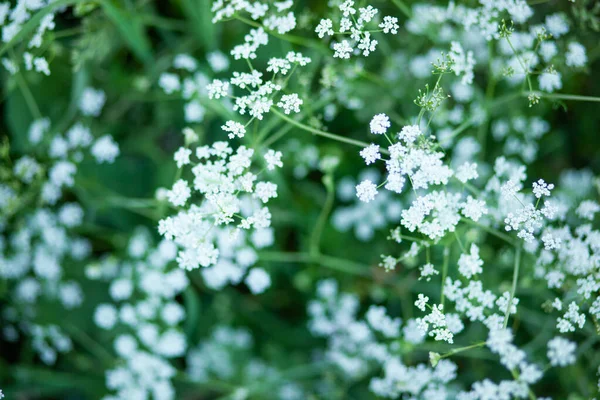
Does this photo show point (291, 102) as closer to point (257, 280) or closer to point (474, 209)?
point (474, 209)

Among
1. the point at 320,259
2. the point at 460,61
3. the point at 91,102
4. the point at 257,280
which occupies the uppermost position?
the point at 91,102

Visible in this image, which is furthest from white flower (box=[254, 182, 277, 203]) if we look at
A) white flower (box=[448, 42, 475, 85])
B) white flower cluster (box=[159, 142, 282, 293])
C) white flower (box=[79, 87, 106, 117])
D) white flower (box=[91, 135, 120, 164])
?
white flower (box=[79, 87, 106, 117])

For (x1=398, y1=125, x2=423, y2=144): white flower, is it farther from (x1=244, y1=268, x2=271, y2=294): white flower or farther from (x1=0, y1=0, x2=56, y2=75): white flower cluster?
(x1=0, y1=0, x2=56, y2=75): white flower cluster

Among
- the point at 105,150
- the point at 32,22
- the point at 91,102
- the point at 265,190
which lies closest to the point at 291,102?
the point at 265,190

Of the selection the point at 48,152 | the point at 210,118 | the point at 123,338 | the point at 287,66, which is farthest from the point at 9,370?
the point at 287,66

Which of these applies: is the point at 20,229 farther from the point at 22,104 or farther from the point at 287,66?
the point at 287,66

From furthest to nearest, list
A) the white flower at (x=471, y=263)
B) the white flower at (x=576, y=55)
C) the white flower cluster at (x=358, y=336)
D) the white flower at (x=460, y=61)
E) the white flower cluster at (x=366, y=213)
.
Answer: the white flower cluster at (x=366, y=213)
the white flower cluster at (x=358, y=336)
the white flower at (x=576, y=55)
the white flower at (x=460, y=61)
the white flower at (x=471, y=263)

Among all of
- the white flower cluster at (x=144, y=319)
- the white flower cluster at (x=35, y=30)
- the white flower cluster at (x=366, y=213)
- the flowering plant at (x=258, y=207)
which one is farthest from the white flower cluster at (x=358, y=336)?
the white flower cluster at (x=35, y=30)

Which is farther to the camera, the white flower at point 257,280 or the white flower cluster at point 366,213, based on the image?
the white flower cluster at point 366,213

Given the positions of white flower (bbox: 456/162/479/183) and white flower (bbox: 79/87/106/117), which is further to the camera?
white flower (bbox: 79/87/106/117)

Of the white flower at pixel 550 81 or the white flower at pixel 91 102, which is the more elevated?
the white flower at pixel 91 102

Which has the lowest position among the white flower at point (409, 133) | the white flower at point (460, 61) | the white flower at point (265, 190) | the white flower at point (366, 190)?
the white flower at point (366, 190)

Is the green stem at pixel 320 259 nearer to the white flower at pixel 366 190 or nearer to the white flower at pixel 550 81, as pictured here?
the white flower at pixel 366 190
